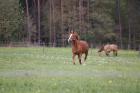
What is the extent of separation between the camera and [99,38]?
99312 mm

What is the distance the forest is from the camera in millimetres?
97750

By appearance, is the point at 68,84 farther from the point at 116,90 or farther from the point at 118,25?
the point at 118,25

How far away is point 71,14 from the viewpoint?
9988 cm

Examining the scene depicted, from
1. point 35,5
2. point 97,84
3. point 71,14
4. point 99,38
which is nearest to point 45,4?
point 35,5

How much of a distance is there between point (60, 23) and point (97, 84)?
275 ft

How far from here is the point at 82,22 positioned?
9881 centimetres

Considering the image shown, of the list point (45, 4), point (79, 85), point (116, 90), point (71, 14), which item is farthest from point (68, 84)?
point (45, 4)

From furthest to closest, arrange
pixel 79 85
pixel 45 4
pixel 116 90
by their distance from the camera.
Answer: pixel 45 4 < pixel 79 85 < pixel 116 90

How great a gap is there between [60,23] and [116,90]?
3362 inches

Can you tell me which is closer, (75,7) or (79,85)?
(79,85)

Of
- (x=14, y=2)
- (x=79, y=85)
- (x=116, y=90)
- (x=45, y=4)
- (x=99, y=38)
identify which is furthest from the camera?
(x=45, y=4)

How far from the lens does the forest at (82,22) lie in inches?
3848

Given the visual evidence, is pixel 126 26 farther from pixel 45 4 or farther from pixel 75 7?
pixel 45 4

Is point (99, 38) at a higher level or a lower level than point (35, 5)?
lower
